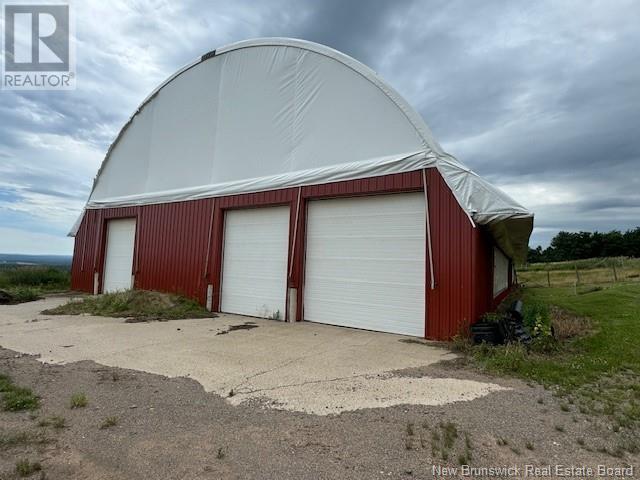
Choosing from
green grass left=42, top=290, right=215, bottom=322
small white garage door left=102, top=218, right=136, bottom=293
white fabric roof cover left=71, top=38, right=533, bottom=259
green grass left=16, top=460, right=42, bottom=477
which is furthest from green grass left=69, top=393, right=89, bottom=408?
small white garage door left=102, top=218, right=136, bottom=293

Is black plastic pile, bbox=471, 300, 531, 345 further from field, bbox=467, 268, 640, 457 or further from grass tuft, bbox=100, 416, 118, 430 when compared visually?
grass tuft, bbox=100, 416, 118, 430

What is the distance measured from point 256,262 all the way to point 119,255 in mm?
6907

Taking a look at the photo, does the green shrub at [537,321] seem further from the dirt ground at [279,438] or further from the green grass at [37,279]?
the green grass at [37,279]

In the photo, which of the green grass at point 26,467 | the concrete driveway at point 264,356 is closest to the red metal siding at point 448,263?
the concrete driveway at point 264,356

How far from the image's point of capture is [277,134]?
32.6ft

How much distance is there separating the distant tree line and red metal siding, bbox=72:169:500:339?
212ft

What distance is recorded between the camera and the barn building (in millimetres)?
7223

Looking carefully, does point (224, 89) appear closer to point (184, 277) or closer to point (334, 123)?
point (334, 123)

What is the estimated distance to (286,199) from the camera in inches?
369

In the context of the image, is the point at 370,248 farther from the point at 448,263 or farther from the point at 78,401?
the point at 78,401

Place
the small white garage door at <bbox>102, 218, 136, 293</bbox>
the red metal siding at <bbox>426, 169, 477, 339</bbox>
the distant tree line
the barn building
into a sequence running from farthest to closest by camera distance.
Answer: the distant tree line → the small white garage door at <bbox>102, 218, 136, 293</bbox> → the barn building → the red metal siding at <bbox>426, 169, 477, 339</bbox>

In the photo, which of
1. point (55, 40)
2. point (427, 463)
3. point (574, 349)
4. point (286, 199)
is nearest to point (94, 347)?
point (286, 199)

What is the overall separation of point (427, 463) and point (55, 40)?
13079 mm

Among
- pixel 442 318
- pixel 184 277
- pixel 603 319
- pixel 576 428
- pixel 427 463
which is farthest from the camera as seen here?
pixel 184 277
